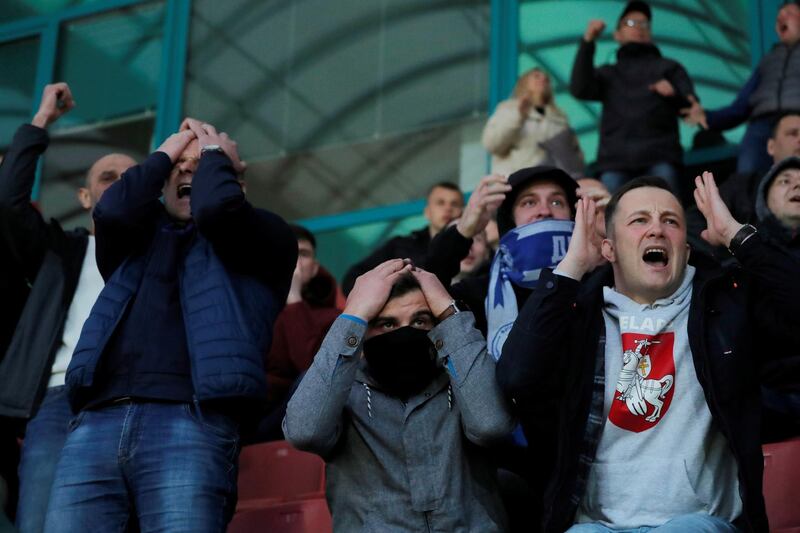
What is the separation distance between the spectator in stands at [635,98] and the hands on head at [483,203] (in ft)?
8.03

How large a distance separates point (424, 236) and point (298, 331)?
1115 millimetres

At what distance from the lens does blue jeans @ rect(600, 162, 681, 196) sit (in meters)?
7.67

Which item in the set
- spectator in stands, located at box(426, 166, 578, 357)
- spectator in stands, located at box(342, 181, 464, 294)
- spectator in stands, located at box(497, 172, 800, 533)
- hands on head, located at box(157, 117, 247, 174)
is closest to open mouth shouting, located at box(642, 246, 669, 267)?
spectator in stands, located at box(497, 172, 800, 533)

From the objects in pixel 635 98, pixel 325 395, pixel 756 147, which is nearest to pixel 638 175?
pixel 635 98

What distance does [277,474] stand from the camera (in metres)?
5.68

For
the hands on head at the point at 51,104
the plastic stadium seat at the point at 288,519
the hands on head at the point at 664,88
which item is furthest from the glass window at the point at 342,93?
the plastic stadium seat at the point at 288,519

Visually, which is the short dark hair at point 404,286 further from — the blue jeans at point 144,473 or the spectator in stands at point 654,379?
the blue jeans at point 144,473

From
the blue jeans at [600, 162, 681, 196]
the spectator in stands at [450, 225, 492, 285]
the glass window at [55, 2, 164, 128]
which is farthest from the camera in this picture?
the glass window at [55, 2, 164, 128]

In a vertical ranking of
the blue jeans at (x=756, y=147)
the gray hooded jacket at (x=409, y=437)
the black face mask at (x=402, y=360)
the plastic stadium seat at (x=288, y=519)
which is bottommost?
the plastic stadium seat at (x=288, y=519)

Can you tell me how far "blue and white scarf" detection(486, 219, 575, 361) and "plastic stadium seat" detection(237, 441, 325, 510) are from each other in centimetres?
109

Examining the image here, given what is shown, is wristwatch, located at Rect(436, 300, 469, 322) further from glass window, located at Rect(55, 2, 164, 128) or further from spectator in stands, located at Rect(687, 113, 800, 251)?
glass window, located at Rect(55, 2, 164, 128)

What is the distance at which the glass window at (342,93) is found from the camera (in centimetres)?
950

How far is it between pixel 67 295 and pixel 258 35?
564 cm

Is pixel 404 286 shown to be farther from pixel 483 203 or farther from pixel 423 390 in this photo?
pixel 483 203
